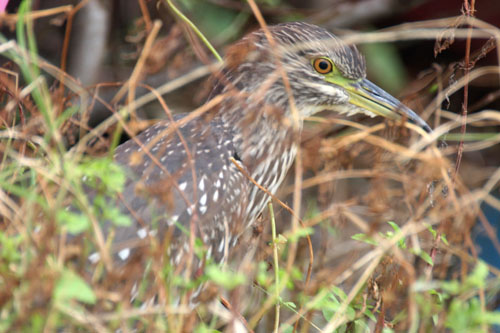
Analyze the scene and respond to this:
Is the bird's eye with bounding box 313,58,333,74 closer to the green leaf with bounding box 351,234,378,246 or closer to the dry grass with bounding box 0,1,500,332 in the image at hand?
the dry grass with bounding box 0,1,500,332

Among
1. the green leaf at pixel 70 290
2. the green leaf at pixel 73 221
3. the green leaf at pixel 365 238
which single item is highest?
the green leaf at pixel 73 221

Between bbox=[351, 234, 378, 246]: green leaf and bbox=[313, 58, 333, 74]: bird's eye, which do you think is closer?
bbox=[351, 234, 378, 246]: green leaf

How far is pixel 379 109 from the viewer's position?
270 cm

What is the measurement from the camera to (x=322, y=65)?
274cm

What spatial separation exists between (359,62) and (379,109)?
0.63 ft

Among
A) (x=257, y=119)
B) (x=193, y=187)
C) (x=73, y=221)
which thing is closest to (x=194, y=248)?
(x=73, y=221)

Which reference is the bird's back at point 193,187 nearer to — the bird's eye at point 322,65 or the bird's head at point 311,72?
the bird's head at point 311,72

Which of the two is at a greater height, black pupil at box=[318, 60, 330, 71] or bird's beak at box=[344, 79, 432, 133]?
black pupil at box=[318, 60, 330, 71]

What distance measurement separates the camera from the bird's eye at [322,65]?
8.93 feet

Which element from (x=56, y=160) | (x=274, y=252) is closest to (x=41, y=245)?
(x=56, y=160)

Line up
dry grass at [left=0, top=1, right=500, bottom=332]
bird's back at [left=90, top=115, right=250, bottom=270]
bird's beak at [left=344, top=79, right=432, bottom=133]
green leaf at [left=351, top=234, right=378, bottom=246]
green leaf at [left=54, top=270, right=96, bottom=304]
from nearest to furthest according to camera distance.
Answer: green leaf at [left=54, top=270, right=96, bottom=304] < dry grass at [left=0, top=1, right=500, bottom=332] < green leaf at [left=351, top=234, right=378, bottom=246] < bird's back at [left=90, top=115, right=250, bottom=270] < bird's beak at [left=344, top=79, right=432, bottom=133]

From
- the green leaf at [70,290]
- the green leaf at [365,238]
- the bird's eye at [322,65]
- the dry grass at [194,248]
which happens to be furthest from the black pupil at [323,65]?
the green leaf at [70,290]

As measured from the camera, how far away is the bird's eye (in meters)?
2.72

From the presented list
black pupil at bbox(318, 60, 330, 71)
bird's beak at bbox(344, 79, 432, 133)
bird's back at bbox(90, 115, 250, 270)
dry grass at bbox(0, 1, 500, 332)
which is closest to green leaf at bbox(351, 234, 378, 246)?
dry grass at bbox(0, 1, 500, 332)
